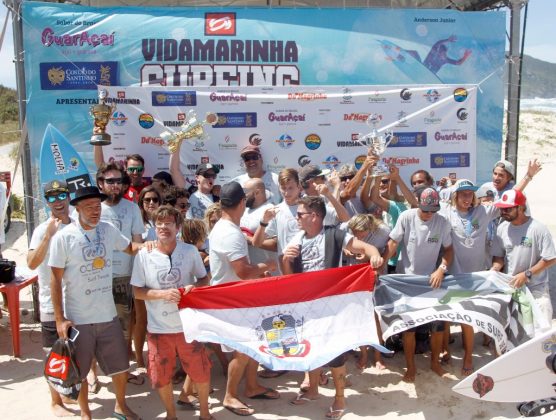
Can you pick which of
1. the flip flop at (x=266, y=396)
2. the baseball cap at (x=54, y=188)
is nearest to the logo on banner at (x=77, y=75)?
the baseball cap at (x=54, y=188)

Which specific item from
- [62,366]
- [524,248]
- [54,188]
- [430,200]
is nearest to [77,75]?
[54,188]

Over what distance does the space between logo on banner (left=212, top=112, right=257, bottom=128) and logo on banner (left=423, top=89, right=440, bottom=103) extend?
90.7 inches

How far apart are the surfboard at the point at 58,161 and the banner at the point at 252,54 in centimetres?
105

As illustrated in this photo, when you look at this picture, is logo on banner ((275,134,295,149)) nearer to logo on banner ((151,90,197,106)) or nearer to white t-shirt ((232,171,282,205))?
white t-shirt ((232,171,282,205))

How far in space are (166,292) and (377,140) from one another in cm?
332

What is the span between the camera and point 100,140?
6.47 meters

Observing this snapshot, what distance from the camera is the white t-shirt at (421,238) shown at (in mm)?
5199

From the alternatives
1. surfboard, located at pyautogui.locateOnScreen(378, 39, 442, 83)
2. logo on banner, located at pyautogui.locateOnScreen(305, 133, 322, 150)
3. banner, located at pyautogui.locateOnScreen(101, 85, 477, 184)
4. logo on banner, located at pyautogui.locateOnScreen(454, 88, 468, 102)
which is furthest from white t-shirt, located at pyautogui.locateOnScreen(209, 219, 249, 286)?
logo on banner, located at pyautogui.locateOnScreen(454, 88, 468, 102)

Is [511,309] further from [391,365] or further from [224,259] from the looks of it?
[224,259]

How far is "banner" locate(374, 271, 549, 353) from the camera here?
4.98 m

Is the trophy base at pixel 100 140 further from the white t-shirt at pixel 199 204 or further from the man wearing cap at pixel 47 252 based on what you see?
the man wearing cap at pixel 47 252

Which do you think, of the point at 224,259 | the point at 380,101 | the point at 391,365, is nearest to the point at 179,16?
the point at 380,101

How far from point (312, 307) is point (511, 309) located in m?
2.00

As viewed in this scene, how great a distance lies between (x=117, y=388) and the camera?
446 centimetres
